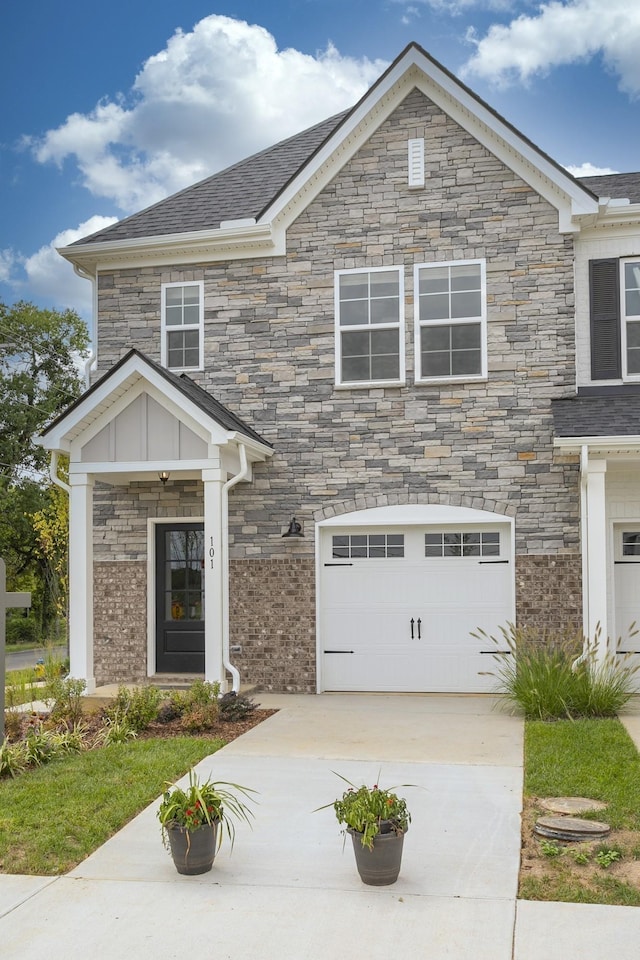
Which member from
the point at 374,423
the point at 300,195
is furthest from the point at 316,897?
the point at 300,195

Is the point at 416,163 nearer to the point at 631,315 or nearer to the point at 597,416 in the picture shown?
the point at 631,315

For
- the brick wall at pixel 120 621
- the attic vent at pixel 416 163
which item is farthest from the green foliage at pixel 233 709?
the attic vent at pixel 416 163

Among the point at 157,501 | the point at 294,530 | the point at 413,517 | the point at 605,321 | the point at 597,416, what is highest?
the point at 605,321

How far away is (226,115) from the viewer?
2823 cm

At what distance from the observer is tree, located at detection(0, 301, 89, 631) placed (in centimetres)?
3441

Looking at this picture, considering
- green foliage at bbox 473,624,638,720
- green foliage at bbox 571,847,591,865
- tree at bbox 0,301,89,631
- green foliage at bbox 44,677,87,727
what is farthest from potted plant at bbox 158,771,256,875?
tree at bbox 0,301,89,631

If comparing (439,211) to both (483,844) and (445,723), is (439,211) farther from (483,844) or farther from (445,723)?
(483,844)

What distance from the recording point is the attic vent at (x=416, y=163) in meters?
12.7

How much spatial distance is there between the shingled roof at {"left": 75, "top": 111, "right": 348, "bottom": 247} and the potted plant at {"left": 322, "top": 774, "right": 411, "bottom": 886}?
9328 millimetres

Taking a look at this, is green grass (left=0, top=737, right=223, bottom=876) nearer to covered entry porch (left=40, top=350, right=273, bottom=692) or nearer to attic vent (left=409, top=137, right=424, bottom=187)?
covered entry porch (left=40, top=350, right=273, bottom=692)

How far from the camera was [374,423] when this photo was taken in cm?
1273

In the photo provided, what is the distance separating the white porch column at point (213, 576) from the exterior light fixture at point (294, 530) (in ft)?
4.00

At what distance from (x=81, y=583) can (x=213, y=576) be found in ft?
5.79

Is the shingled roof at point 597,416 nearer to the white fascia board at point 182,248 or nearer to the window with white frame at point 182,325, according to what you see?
the white fascia board at point 182,248
